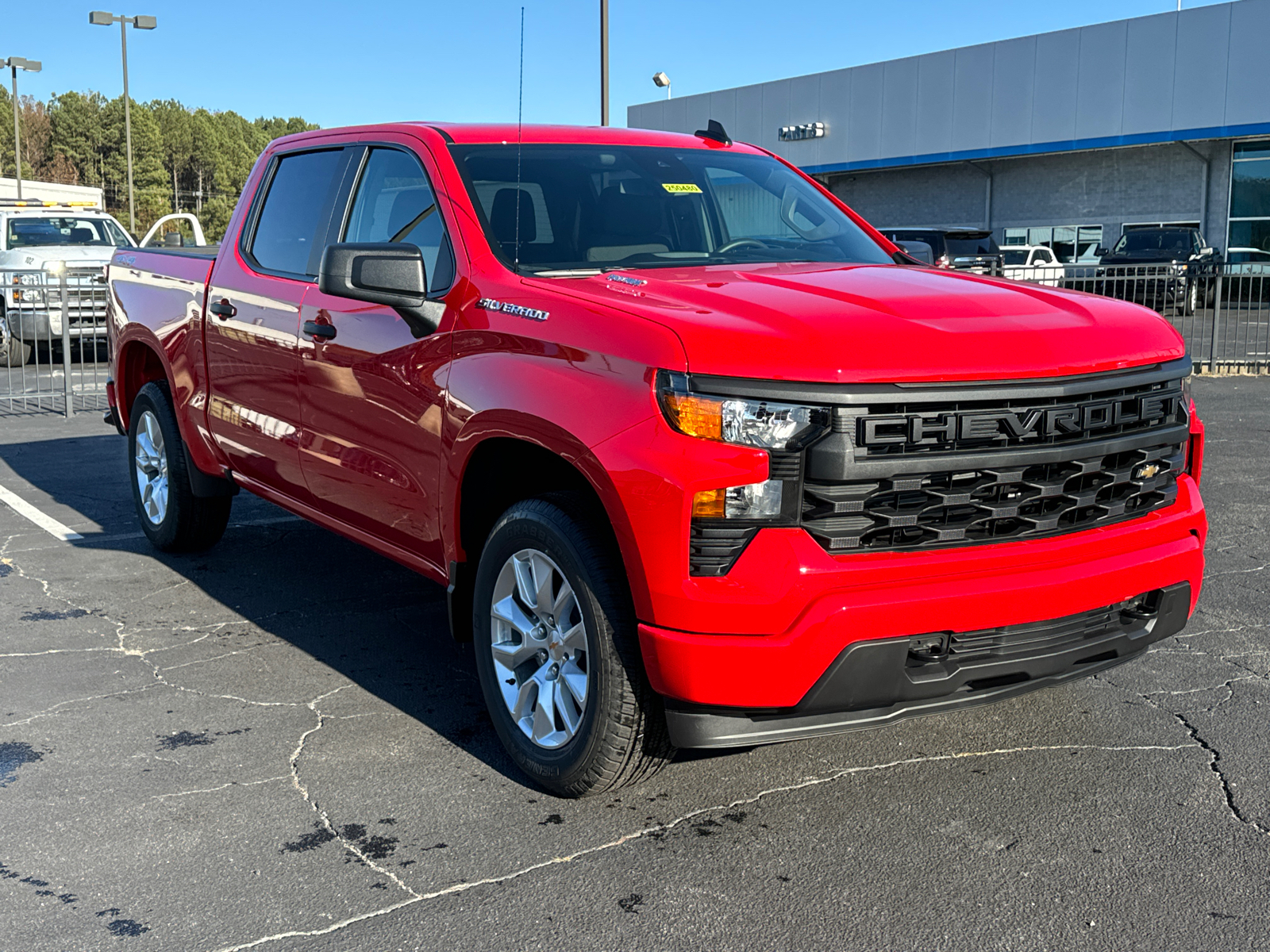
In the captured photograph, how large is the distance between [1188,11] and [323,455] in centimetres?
3187

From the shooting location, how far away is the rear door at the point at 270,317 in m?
4.94

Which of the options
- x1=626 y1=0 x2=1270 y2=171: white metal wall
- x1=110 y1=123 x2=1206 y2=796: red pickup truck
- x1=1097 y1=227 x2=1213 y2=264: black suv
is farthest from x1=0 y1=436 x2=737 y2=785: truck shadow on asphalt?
x1=626 y1=0 x2=1270 y2=171: white metal wall

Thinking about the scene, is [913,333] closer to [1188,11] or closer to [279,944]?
[279,944]

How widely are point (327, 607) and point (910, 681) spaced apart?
326cm

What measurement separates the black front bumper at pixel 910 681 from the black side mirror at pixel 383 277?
155 centimetres

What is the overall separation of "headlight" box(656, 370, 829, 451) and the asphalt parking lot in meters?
1.11

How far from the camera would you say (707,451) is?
10.1 ft

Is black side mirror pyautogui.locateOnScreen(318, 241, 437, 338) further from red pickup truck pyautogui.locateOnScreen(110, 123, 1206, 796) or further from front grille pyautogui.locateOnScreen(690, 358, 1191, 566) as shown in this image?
front grille pyautogui.locateOnScreen(690, 358, 1191, 566)

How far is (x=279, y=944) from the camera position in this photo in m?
2.89

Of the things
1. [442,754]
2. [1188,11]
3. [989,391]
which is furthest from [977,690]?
[1188,11]

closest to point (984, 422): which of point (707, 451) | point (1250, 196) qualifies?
point (707, 451)

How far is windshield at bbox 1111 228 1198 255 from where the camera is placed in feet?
88.9

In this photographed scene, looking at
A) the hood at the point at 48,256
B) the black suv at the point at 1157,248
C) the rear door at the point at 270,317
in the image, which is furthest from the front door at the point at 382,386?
the black suv at the point at 1157,248

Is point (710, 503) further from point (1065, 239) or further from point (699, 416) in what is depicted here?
point (1065, 239)
